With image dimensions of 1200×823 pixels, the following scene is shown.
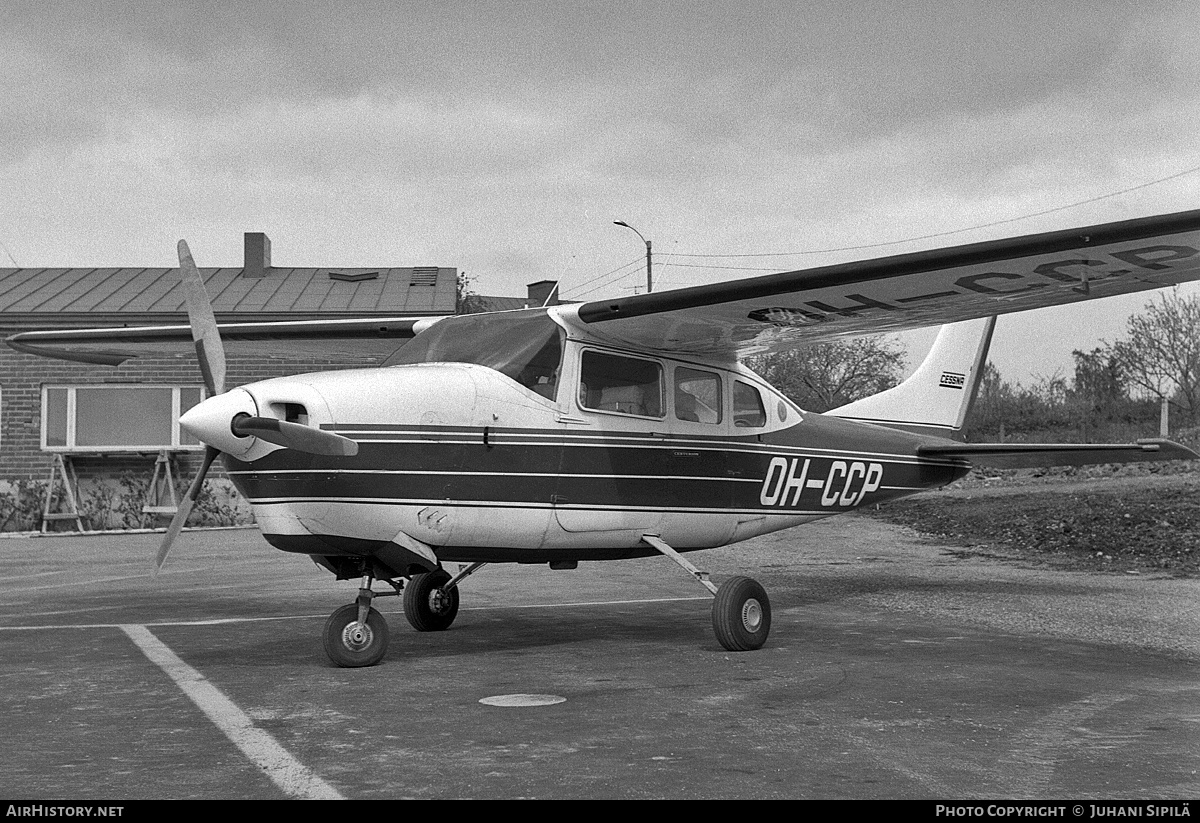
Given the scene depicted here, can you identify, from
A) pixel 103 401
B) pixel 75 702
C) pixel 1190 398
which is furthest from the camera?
pixel 1190 398

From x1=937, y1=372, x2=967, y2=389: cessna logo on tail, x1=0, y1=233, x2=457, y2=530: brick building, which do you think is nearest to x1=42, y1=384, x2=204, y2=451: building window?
x1=0, y1=233, x2=457, y2=530: brick building

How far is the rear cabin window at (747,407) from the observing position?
9391 mm

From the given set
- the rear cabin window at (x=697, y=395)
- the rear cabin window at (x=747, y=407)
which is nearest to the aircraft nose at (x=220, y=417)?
the rear cabin window at (x=697, y=395)

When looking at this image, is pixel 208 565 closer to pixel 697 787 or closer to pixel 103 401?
pixel 103 401

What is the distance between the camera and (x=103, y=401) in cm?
2358

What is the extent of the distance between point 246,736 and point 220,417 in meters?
2.13

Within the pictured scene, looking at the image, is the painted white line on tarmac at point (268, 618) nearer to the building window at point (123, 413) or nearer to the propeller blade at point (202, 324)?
the propeller blade at point (202, 324)

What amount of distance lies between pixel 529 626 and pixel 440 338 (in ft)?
8.70

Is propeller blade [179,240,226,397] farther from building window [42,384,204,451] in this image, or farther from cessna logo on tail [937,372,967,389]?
building window [42,384,204,451]

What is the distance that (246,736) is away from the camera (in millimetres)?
5109

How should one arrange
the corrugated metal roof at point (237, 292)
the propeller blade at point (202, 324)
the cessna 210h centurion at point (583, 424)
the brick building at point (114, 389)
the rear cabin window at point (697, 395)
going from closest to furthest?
the cessna 210h centurion at point (583, 424) → the propeller blade at point (202, 324) → the rear cabin window at point (697, 395) → the brick building at point (114, 389) → the corrugated metal roof at point (237, 292)

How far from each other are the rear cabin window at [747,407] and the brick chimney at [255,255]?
2105cm

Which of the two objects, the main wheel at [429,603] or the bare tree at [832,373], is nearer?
the main wheel at [429,603]
